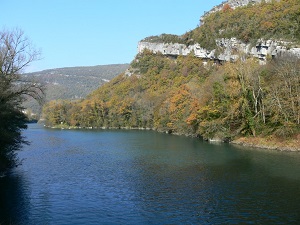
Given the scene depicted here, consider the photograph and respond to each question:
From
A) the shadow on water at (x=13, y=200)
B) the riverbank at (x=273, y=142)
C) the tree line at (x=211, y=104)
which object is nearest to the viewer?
the shadow on water at (x=13, y=200)

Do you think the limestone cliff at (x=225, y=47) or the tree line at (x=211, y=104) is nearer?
the tree line at (x=211, y=104)

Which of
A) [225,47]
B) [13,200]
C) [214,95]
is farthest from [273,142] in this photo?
[225,47]

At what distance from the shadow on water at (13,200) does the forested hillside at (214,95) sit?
32592 mm

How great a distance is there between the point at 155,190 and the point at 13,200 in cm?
968

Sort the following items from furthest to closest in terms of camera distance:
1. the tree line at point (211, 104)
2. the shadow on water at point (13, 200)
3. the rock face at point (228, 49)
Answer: the rock face at point (228, 49)
the tree line at point (211, 104)
the shadow on water at point (13, 200)

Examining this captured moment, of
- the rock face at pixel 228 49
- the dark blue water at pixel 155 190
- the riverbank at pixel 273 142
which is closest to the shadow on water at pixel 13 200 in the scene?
the dark blue water at pixel 155 190

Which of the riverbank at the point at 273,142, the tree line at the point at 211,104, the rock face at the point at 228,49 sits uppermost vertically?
the rock face at the point at 228,49

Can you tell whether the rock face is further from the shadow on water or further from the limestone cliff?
the shadow on water

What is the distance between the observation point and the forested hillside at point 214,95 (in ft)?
153

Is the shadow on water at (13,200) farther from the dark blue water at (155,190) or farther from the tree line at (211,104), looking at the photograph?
the tree line at (211,104)

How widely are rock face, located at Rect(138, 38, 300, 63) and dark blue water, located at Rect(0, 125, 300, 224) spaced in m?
30.1

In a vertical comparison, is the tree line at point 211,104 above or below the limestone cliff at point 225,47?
below

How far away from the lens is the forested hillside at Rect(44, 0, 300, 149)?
4666cm

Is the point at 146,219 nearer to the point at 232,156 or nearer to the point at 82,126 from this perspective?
the point at 232,156
